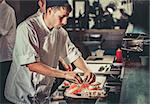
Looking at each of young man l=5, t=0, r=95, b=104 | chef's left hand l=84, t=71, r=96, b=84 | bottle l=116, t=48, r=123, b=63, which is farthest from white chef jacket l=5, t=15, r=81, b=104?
bottle l=116, t=48, r=123, b=63

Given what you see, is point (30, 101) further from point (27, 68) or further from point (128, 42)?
point (128, 42)

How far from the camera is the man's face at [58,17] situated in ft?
7.13

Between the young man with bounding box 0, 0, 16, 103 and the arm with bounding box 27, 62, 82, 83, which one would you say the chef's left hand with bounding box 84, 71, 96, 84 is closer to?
the arm with bounding box 27, 62, 82, 83

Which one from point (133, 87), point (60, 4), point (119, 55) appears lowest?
point (133, 87)

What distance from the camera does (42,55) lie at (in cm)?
218

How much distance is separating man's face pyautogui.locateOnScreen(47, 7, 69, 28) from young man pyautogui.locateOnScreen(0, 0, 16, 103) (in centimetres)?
22

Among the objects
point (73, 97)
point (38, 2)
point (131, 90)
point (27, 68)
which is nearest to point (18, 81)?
point (27, 68)

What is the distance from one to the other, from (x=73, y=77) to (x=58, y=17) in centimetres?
36

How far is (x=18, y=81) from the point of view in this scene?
2221 mm

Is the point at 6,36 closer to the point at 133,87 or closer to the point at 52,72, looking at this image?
the point at 52,72

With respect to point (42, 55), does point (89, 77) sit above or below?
below

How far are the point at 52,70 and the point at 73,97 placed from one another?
0.20 m

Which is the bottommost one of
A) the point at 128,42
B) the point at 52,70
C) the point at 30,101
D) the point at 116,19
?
the point at 30,101

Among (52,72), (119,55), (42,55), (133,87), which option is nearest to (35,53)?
(42,55)
